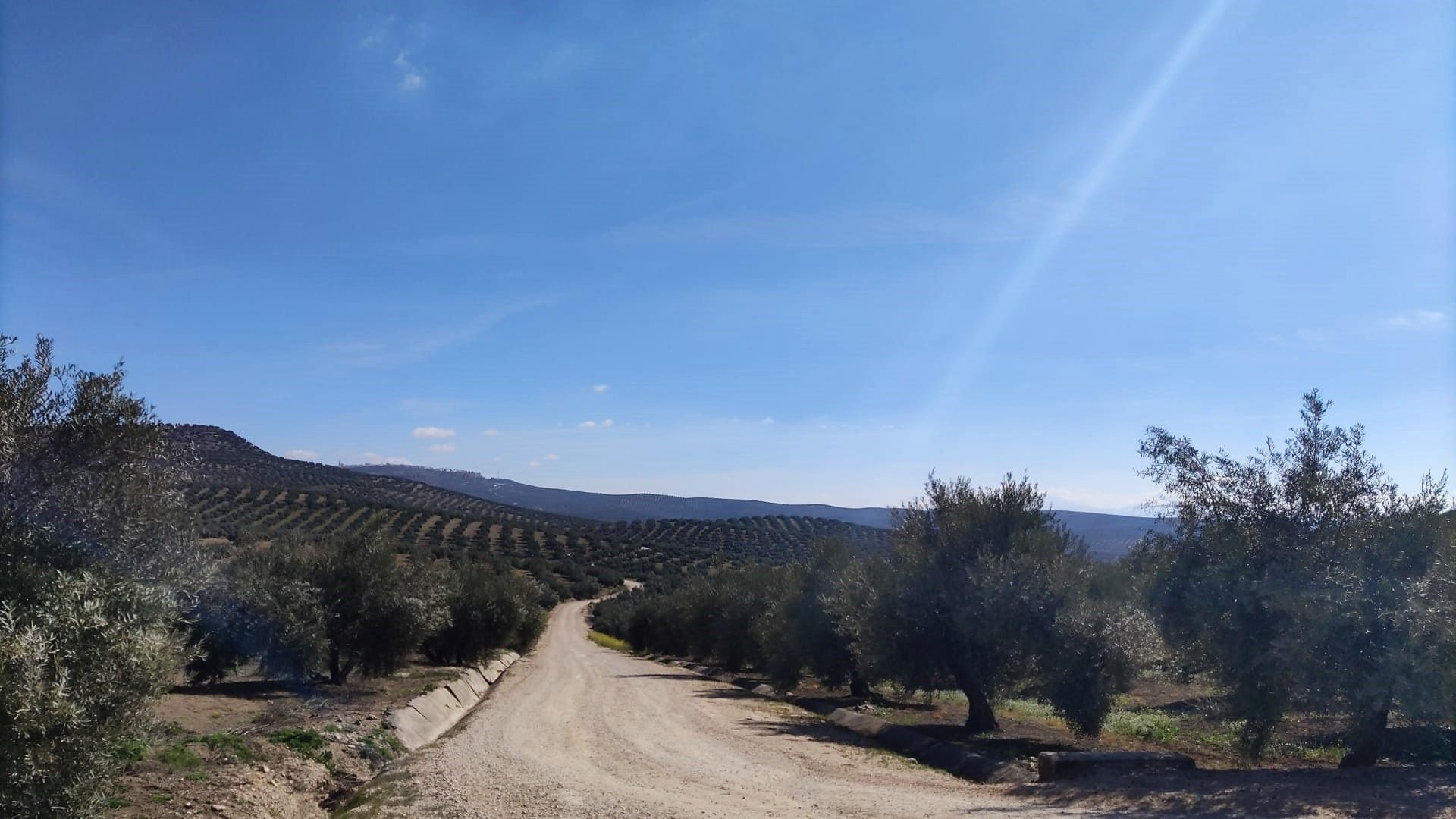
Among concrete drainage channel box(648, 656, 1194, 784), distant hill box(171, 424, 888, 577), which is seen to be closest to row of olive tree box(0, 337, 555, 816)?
concrete drainage channel box(648, 656, 1194, 784)

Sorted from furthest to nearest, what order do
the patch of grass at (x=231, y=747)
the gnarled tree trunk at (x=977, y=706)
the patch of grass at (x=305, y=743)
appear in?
the gnarled tree trunk at (x=977, y=706)
the patch of grass at (x=305, y=743)
the patch of grass at (x=231, y=747)

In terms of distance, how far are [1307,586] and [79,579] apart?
16.2 meters

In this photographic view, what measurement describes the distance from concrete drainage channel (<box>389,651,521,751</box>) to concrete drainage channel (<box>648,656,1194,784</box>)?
411 inches

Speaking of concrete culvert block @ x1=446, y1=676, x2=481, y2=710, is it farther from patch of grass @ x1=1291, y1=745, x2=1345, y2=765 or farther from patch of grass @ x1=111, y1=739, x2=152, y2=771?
patch of grass @ x1=1291, y1=745, x2=1345, y2=765

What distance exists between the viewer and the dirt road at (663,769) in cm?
1213

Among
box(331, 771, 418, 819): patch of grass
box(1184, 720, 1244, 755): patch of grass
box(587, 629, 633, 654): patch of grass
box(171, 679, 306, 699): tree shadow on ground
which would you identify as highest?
box(1184, 720, 1244, 755): patch of grass

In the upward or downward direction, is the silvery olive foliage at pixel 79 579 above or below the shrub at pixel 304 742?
above

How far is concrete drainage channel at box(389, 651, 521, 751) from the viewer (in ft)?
63.9

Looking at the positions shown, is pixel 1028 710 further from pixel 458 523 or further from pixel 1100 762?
pixel 458 523

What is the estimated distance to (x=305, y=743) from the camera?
1556 cm

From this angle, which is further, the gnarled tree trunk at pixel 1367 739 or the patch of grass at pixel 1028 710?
the patch of grass at pixel 1028 710

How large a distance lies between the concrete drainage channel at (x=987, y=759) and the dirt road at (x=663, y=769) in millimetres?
567

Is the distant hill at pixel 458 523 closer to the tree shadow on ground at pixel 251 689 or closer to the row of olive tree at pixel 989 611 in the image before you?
the tree shadow on ground at pixel 251 689

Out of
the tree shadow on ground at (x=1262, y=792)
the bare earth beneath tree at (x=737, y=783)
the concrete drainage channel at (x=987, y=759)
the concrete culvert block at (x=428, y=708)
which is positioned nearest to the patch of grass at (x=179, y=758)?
the bare earth beneath tree at (x=737, y=783)
